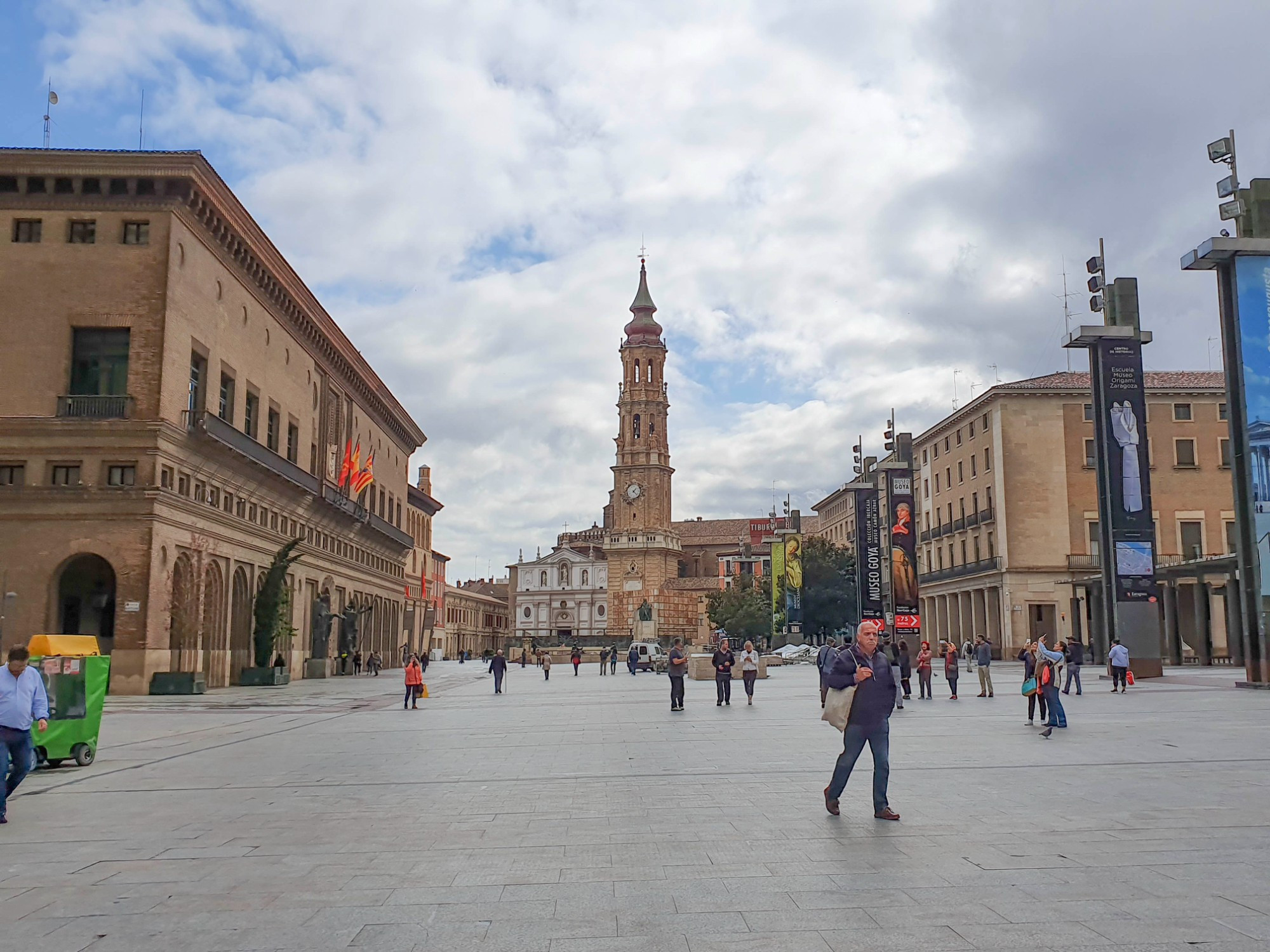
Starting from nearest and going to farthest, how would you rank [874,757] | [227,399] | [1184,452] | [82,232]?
1. [874,757]
2. [82,232]
3. [227,399]
4. [1184,452]

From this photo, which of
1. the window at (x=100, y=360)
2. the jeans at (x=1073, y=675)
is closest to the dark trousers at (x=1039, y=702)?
the jeans at (x=1073, y=675)

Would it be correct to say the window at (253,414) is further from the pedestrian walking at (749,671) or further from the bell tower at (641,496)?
the bell tower at (641,496)

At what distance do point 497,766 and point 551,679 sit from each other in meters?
36.9

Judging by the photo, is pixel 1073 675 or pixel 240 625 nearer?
pixel 1073 675

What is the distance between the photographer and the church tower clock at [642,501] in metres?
136

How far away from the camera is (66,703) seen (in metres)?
13.5

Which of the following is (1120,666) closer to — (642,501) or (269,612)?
(269,612)

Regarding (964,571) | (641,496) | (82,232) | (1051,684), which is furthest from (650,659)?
(641,496)

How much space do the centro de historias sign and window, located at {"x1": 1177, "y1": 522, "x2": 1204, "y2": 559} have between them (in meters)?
21.4

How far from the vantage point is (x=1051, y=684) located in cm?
1661

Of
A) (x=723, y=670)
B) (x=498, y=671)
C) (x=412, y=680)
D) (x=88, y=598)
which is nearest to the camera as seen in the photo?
(x=723, y=670)

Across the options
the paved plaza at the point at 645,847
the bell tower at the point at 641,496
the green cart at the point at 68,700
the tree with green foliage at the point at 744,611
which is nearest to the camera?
the paved plaza at the point at 645,847

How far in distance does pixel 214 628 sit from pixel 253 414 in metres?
8.44

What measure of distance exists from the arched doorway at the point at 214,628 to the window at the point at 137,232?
998 centimetres
